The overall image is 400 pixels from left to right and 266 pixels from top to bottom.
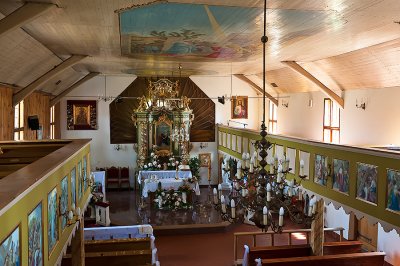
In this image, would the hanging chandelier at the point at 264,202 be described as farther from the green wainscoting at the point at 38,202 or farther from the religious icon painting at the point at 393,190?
the green wainscoting at the point at 38,202

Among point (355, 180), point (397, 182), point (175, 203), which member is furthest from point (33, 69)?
point (397, 182)

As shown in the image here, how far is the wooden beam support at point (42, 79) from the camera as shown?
12.6 metres

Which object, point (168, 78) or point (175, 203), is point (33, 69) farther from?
point (168, 78)

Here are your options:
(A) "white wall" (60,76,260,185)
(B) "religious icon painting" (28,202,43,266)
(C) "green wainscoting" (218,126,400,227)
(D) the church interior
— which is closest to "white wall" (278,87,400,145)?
(D) the church interior

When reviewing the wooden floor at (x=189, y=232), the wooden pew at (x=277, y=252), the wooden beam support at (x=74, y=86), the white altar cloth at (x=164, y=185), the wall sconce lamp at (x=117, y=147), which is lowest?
the wooden floor at (x=189, y=232)

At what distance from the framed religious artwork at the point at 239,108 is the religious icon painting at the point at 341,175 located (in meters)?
13.9

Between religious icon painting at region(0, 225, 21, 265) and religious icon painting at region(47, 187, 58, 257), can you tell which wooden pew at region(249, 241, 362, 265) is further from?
religious icon painting at region(0, 225, 21, 265)

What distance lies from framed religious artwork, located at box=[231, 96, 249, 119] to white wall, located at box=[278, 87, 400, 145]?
4.43m

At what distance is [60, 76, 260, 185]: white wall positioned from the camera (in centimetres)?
2123

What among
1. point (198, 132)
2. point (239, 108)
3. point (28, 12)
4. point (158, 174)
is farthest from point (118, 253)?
point (239, 108)

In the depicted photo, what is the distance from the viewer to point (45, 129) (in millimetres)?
17531

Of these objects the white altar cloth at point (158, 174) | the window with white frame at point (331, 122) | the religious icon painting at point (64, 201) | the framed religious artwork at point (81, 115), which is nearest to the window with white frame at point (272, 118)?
the window with white frame at point (331, 122)

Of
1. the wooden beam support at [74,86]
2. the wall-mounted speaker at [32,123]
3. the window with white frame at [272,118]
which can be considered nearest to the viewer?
the wall-mounted speaker at [32,123]

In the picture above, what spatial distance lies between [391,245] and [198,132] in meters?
12.6
